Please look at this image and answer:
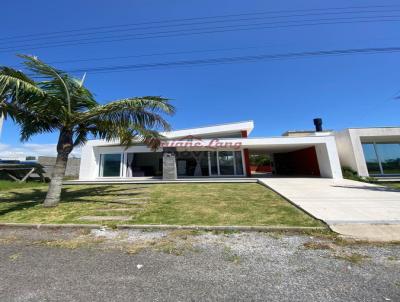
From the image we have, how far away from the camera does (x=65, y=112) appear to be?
7980 millimetres

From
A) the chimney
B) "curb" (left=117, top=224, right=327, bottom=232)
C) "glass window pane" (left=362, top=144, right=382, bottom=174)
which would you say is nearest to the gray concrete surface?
"curb" (left=117, top=224, right=327, bottom=232)

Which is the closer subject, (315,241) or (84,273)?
(84,273)

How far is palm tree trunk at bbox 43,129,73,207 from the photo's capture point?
7.92m

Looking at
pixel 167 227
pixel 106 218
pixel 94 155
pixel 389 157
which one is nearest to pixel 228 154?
pixel 94 155

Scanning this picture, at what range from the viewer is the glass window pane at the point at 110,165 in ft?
66.3

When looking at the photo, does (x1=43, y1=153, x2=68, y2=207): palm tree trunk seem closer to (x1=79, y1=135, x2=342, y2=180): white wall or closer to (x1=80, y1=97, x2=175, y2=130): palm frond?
(x1=80, y1=97, x2=175, y2=130): palm frond

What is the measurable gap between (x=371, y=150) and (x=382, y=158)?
1.15 meters

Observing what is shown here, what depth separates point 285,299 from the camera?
257cm

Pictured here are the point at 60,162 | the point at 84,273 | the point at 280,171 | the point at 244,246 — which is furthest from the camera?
the point at 280,171

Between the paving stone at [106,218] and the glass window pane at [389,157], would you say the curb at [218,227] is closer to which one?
the paving stone at [106,218]

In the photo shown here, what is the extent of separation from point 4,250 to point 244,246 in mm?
4707

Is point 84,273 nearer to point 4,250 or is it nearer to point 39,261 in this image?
point 39,261

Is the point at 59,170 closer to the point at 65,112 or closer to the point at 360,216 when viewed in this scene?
the point at 65,112

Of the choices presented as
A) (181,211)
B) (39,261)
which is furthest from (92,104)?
(39,261)
